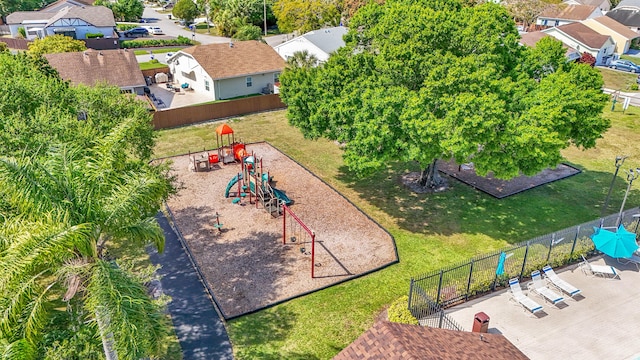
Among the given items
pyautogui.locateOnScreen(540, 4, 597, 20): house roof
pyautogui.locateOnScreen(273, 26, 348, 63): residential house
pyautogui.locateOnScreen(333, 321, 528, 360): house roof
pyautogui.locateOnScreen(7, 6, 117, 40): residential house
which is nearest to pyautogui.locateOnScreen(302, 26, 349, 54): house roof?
pyautogui.locateOnScreen(273, 26, 348, 63): residential house

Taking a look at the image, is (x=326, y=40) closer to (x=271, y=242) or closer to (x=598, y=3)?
(x=271, y=242)

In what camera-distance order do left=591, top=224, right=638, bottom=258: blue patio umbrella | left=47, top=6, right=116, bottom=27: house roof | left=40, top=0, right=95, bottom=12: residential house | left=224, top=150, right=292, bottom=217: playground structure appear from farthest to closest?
1. left=40, top=0, right=95, bottom=12: residential house
2. left=47, top=6, right=116, bottom=27: house roof
3. left=224, top=150, right=292, bottom=217: playground structure
4. left=591, top=224, right=638, bottom=258: blue patio umbrella

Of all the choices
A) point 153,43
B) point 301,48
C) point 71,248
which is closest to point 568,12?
point 301,48

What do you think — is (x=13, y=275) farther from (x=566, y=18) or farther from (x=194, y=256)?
(x=566, y=18)

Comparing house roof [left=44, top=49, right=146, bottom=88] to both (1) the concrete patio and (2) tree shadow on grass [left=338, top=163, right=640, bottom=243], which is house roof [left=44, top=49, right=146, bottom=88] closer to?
(2) tree shadow on grass [left=338, top=163, right=640, bottom=243]

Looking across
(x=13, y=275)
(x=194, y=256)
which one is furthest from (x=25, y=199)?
(x=194, y=256)

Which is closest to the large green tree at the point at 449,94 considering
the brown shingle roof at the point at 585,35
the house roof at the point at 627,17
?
the brown shingle roof at the point at 585,35
